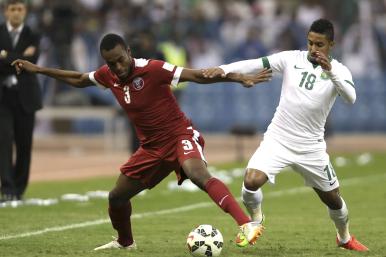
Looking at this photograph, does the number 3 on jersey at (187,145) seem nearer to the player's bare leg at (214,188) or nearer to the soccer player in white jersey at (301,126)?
the player's bare leg at (214,188)

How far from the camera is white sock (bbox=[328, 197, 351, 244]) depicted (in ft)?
36.3

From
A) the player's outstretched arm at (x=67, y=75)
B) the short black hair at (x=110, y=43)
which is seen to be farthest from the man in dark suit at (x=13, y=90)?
the short black hair at (x=110, y=43)

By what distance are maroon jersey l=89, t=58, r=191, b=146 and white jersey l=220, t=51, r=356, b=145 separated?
0.65m

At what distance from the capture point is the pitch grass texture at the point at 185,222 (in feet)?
35.8

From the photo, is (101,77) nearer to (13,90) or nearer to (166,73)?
(166,73)

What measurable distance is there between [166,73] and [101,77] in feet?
2.25

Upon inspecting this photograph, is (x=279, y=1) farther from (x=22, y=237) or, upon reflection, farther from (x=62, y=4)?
(x=22, y=237)

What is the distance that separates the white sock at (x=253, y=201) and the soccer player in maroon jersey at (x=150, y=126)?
0.59 meters

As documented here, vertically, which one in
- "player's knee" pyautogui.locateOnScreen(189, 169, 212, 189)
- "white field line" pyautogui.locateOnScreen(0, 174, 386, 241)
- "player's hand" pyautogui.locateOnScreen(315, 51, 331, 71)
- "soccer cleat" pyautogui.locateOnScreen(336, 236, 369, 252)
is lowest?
"white field line" pyautogui.locateOnScreen(0, 174, 386, 241)

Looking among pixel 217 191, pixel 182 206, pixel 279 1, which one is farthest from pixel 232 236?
pixel 279 1

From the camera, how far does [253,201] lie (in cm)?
1093

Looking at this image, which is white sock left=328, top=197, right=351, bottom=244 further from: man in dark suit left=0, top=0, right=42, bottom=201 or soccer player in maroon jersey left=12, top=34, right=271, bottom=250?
man in dark suit left=0, top=0, right=42, bottom=201

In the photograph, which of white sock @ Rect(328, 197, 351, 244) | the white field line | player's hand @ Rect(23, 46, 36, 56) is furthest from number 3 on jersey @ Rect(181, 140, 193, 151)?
player's hand @ Rect(23, 46, 36, 56)

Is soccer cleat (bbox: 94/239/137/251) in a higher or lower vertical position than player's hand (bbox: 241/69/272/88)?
lower
